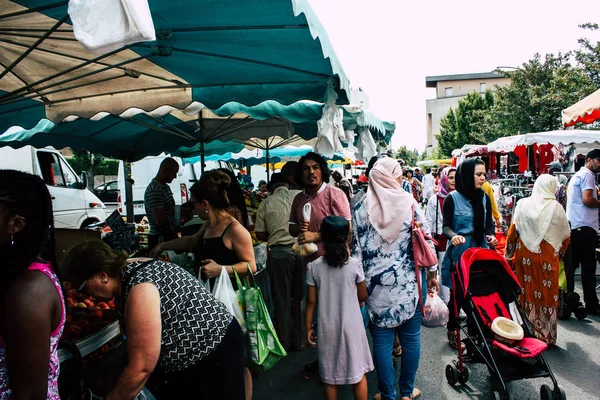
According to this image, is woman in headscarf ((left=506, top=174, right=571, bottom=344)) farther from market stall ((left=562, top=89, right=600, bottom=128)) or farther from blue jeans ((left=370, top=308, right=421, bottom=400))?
market stall ((left=562, top=89, right=600, bottom=128))

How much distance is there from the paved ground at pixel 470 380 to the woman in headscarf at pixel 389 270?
0.69 metres

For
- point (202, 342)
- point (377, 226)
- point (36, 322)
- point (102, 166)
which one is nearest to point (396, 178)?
point (377, 226)

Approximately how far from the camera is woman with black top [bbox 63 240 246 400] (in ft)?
5.95

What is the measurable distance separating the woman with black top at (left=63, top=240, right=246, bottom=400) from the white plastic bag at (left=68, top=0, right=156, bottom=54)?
3.02 ft

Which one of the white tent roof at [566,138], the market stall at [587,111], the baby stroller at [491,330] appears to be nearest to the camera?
the baby stroller at [491,330]

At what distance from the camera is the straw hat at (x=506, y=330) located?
3.22m

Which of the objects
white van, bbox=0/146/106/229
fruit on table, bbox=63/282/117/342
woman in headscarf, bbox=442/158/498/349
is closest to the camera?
fruit on table, bbox=63/282/117/342

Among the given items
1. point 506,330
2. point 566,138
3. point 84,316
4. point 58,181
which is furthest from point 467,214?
point 58,181

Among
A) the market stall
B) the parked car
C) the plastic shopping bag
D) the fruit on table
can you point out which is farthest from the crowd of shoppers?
the parked car

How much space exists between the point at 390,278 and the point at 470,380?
157cm

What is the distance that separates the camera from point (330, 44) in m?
3.09

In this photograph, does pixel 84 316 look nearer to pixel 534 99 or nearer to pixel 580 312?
pixel 580 312

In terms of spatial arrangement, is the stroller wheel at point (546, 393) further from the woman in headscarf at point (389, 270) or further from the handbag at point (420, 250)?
the handbag at point (420, 250)

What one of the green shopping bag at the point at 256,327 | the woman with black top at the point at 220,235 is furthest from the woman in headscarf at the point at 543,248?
the woman with black top at the point at 220,235
